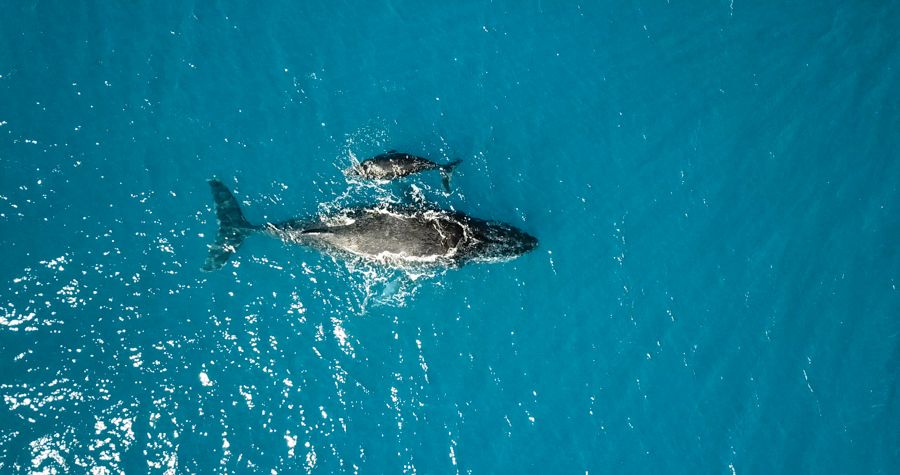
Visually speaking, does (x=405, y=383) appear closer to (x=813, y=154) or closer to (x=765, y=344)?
(x=765, y=344)

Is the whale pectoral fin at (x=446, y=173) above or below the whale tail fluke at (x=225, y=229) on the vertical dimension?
above

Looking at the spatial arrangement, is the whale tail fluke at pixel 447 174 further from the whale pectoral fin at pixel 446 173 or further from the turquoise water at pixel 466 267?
the turquoise water at pixel 466 267

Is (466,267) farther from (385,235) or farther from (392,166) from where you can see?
(392,166)

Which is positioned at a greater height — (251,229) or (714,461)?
(251,229)

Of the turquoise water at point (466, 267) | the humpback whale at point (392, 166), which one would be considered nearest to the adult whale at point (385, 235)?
the turquoise water at point (466, 267)

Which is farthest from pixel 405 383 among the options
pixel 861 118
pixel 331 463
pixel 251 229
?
pixel 861 118

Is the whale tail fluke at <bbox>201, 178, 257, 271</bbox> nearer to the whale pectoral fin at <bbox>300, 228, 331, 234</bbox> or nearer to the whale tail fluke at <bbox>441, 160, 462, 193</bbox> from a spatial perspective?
the whale pectoral fin at <bbox>300, 228, 331, 234</bbox>
